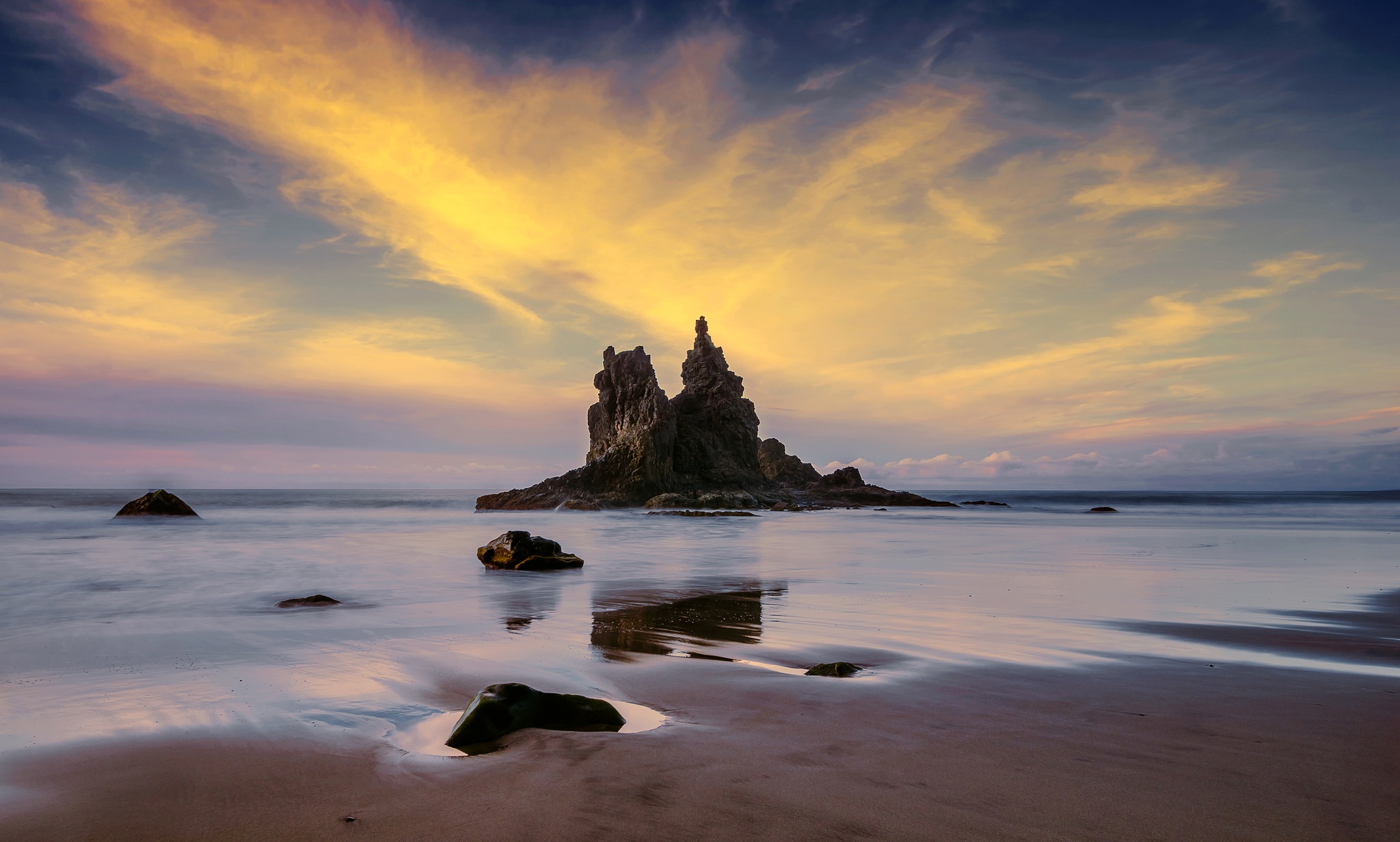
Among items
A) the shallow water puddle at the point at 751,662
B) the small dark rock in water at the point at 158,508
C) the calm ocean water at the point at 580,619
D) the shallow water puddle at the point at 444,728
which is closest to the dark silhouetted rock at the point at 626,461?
the small dark rock in water at the point at 158,508

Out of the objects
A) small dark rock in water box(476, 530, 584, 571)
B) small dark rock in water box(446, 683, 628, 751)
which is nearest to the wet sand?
small dark rock in water box(446, 683, 628, 751)

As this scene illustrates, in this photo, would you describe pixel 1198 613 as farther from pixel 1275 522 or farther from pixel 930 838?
pixel 1275 522

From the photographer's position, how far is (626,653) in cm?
657

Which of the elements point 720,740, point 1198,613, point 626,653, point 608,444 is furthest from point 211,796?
point 608,444

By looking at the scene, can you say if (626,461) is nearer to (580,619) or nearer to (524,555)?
(524,555)

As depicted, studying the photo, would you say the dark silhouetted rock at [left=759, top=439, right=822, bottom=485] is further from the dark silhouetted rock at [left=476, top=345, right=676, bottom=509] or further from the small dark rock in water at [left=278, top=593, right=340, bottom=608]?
the small dark rock in water at [left=278, top=593, right=340, bottom=608]

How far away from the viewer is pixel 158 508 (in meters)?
38.0

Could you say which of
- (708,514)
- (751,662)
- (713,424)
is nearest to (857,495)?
(713,424)

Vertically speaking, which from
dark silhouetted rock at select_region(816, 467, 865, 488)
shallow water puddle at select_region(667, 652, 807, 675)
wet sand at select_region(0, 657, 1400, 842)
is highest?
dark silhouetted rock at select_region(816, 467, 865, 488)

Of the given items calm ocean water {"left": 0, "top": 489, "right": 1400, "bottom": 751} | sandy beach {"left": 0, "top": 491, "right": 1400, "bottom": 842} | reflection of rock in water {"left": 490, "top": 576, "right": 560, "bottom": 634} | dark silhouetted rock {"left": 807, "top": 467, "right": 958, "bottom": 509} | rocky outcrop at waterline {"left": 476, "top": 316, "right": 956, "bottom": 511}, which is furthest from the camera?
dark silhouetted rock {"left": 807, "top": 467, "right": 958, "bottom": 509}

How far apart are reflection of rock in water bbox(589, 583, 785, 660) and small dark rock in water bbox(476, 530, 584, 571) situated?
4.11 metres

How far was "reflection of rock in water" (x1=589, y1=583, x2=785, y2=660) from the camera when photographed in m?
7.05

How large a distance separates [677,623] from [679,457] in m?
62.0

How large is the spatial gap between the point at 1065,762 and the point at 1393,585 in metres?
13.1
